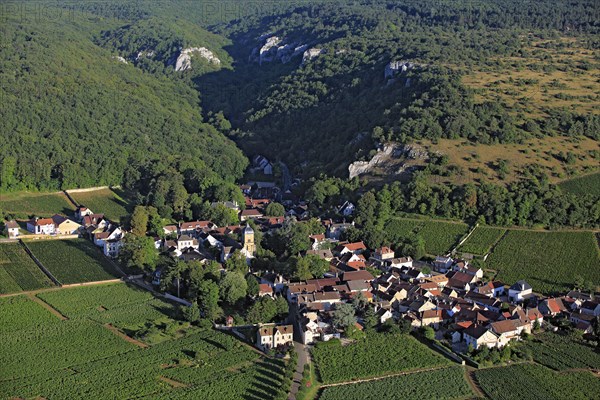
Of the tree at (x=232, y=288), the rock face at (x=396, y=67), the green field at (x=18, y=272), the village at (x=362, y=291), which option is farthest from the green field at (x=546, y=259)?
the rock face at (x=396, y=67)

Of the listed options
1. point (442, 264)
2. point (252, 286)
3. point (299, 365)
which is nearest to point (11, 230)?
point (252, 286)

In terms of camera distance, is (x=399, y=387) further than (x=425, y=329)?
No

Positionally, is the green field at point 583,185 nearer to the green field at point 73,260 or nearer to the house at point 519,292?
the house at point 519,292

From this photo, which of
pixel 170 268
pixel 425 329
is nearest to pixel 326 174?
pixel 170 268

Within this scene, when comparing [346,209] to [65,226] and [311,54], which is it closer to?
[65,226]

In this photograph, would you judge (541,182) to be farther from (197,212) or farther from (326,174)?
Answer: (197,212)

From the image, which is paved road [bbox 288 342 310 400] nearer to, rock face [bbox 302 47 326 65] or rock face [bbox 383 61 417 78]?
rock face [bbox 383 61 417 78]

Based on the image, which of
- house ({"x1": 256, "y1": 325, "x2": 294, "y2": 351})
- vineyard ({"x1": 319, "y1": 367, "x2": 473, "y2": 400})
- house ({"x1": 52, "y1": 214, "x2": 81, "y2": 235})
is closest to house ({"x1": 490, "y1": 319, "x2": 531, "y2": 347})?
vineyard ({"x1": 319, "y1": 367, "x2": 473, "y2": 400})
